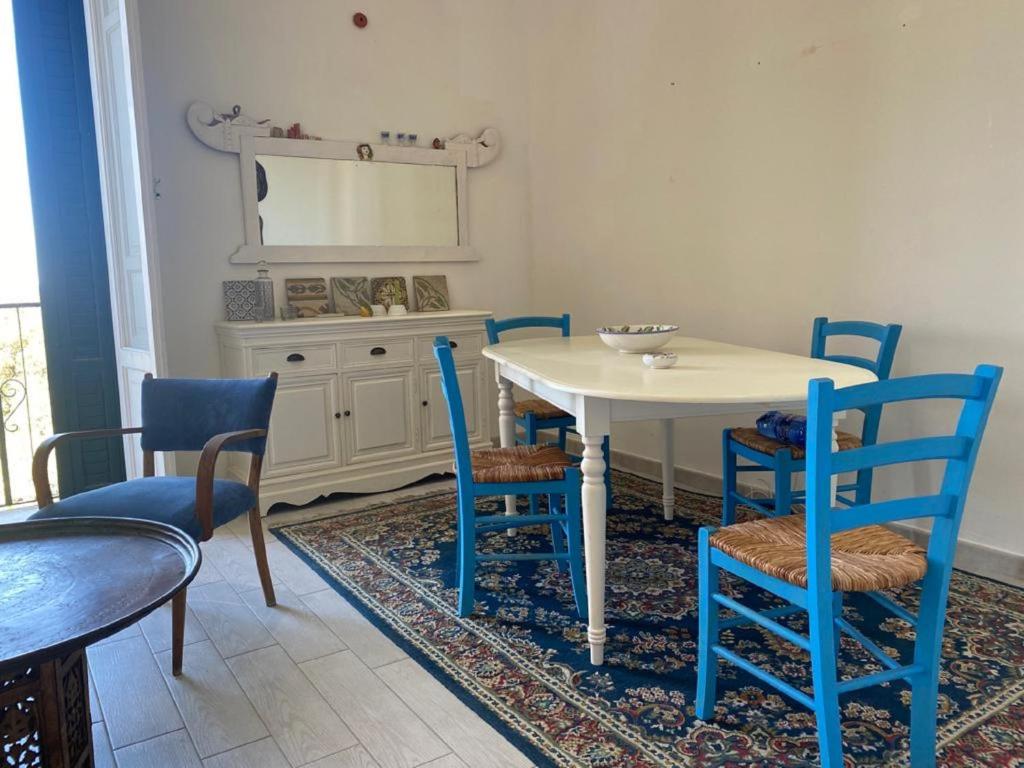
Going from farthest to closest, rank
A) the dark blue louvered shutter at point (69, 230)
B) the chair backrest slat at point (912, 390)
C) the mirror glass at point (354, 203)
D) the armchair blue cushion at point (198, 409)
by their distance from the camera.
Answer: the mirror glass at point (354, 203) → the dark blue louvered shutter at point (69, 230) → the armchair blue cushion at point (198, 409) → the chair backrest slat at point (912, 390)

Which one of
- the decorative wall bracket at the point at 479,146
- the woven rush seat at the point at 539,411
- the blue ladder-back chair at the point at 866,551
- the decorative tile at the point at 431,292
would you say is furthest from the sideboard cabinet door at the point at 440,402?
the blue ladder-back chair at the point at 866,551

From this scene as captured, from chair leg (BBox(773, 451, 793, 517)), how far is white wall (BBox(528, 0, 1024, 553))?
2.23 feet

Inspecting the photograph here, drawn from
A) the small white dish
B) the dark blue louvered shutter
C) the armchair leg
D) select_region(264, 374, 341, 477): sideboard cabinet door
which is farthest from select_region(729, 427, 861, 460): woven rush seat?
the dark blue louvered shutter

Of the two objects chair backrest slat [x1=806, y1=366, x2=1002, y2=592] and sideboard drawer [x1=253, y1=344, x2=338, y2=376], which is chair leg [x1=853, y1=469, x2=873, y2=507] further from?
sideboard drawer [x1=253, y1=344, x2=338, y2=376]

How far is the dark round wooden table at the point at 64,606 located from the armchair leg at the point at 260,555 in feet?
2.42

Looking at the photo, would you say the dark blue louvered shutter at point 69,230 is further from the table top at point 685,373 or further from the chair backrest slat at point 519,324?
the table top at point 685,373

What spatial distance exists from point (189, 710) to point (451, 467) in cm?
209

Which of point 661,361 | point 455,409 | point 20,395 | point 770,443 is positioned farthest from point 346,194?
point 770,443

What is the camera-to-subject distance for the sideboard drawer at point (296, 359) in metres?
3.39

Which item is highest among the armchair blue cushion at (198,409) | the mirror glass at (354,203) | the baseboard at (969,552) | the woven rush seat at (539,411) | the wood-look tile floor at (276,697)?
the mirror glass at (354,203)

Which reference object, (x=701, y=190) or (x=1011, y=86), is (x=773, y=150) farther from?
(x=1011, y=86)

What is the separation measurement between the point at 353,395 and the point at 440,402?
49cm

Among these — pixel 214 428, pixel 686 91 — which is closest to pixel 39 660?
pixel 214 428

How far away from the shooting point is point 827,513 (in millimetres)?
1422
